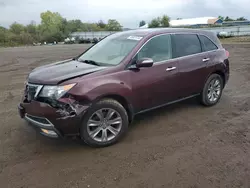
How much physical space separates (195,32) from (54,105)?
3483mm

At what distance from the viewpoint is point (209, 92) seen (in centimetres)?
536

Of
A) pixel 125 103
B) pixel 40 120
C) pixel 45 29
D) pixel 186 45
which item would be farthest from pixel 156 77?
pixel 45 29

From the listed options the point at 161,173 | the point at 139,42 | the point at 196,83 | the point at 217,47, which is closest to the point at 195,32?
the point at 217,47

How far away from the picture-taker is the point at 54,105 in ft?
10.7

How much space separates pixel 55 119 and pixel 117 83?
1063 mm

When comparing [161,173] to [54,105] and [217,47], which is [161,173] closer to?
[54,105]

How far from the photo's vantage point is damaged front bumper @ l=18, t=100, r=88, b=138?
3260 millimetres

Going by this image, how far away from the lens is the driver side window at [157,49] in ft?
13.5

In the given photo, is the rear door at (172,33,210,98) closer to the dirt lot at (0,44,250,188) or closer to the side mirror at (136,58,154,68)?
the dirt lot at (0,44,250,188)

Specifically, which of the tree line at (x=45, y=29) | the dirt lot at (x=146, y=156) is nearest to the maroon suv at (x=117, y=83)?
the dirt lot at (x=146, y=156)

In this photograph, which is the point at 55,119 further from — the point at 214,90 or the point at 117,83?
the point at 214,90

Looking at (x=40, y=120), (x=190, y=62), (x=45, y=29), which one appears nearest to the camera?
(x=40, y=120)

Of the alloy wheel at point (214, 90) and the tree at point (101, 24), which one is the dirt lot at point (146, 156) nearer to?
the alloy wheel at point (214, 90)

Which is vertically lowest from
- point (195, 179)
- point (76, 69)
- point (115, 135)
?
point (195, 179)
